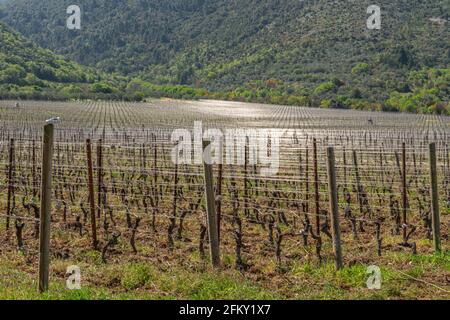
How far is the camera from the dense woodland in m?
76.4

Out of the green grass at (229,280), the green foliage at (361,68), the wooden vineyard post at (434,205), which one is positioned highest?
the green foliage at (361,68)

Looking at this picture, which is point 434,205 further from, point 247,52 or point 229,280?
point 247,52

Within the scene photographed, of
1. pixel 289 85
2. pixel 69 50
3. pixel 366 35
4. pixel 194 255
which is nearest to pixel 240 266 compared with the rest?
pixel 194 255

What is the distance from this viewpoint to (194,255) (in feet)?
22.8

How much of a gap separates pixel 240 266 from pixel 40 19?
175299 mm

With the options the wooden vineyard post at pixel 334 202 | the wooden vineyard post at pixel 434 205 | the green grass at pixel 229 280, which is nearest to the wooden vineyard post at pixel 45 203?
the green grass at pixel 229 280

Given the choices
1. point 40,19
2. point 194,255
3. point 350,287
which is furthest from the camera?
point 40,19

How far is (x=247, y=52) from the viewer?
11769 centimetres

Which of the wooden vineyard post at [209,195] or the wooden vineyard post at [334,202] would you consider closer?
the wooden vineyard post at [209,195]

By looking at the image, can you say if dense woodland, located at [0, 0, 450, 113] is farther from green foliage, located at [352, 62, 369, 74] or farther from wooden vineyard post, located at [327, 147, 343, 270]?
wooden vineyard post, located at [327, 147, 343, 270]

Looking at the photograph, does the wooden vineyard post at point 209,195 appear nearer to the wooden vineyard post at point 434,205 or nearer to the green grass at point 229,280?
the green grass at point 229,280

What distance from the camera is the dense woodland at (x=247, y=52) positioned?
7644cm

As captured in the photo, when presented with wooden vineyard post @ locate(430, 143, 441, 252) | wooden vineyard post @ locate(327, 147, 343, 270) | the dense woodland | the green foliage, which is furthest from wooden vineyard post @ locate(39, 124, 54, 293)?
the green foliage
